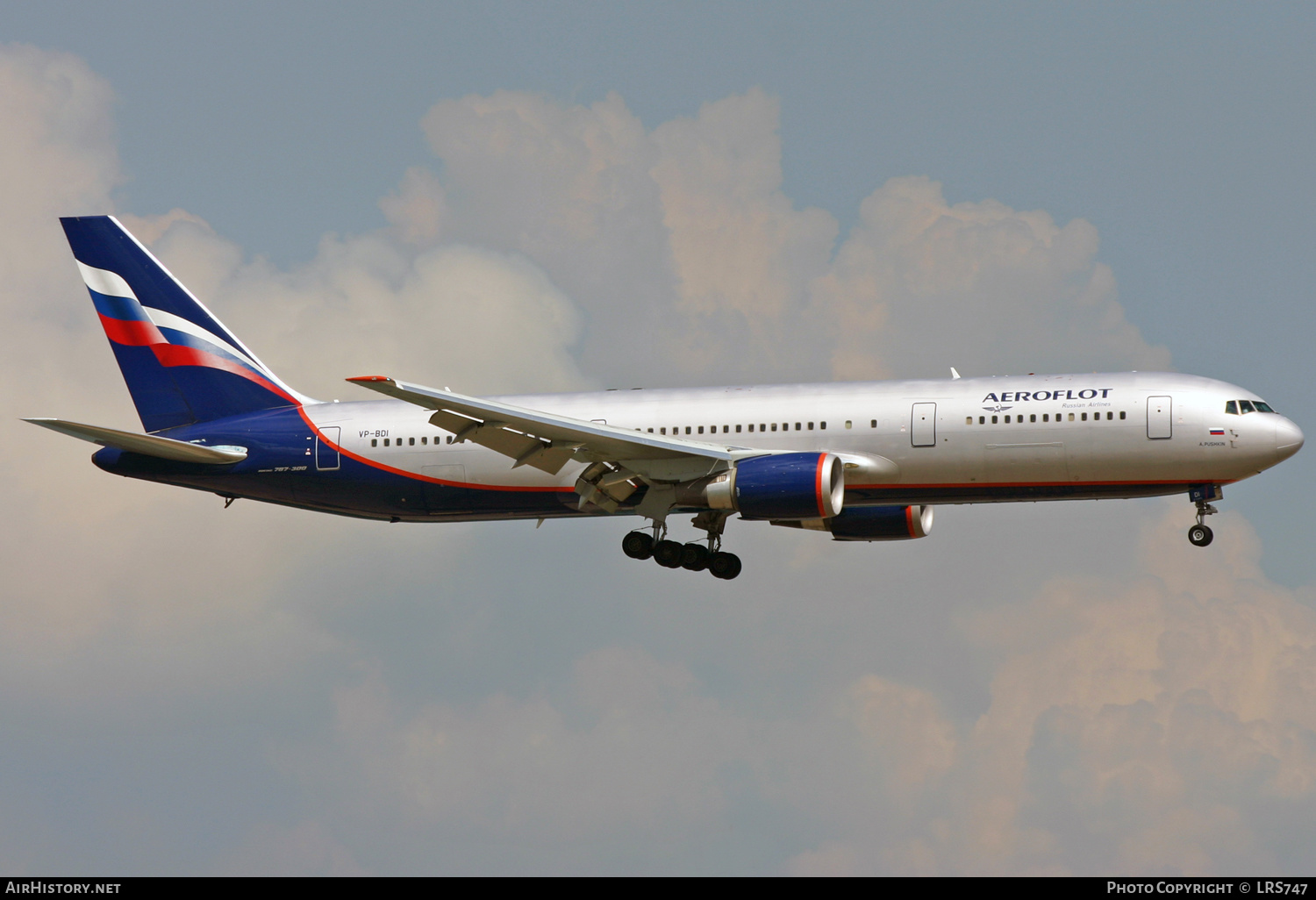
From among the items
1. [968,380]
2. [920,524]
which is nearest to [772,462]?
[968,380]

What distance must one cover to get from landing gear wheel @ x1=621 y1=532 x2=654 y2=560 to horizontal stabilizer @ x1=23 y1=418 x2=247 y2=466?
1191 cm

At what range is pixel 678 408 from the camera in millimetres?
50094

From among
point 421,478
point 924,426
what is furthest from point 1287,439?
point 421,478

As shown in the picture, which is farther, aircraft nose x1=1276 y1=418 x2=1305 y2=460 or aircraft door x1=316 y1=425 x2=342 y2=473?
aircraft door x1=316 y1=425 x2=342 y2=473

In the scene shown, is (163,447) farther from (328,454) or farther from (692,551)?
(692,551)

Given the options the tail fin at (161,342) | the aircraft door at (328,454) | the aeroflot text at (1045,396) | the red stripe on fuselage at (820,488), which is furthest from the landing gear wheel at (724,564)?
the tail fin at (161,342)

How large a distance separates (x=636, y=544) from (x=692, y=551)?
1757mm

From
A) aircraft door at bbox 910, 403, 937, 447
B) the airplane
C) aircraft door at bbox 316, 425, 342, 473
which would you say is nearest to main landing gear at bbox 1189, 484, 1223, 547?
the airplane

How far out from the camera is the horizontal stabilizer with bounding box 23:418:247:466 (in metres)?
50.3

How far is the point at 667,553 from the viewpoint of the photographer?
171 feet

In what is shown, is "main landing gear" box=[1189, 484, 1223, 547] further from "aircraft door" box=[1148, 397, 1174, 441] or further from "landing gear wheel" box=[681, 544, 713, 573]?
"landing gear wheel" box=[681, 544, 713, 573]
